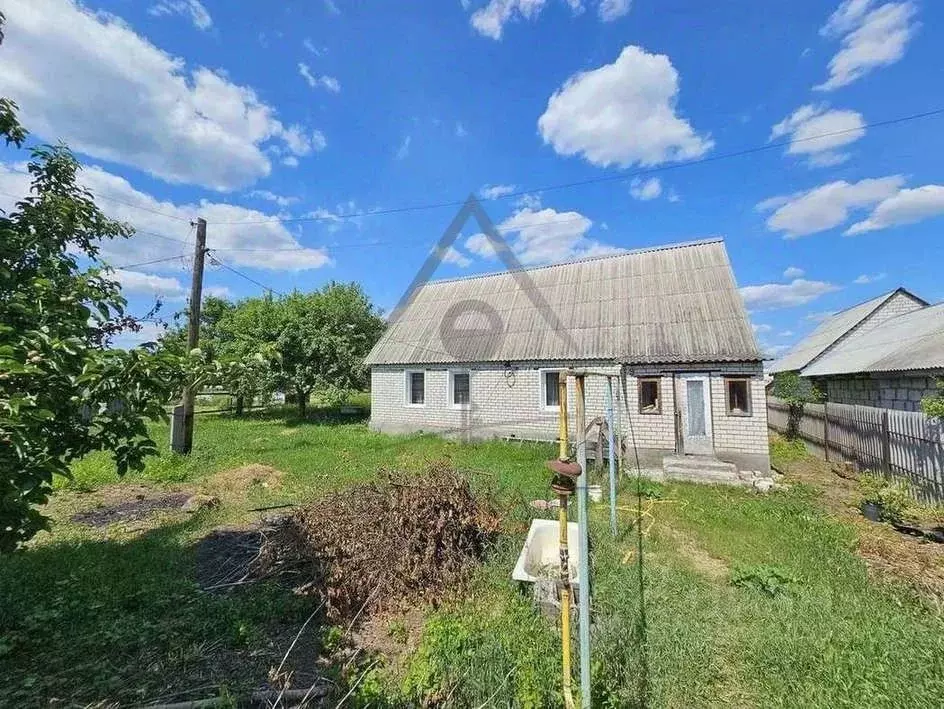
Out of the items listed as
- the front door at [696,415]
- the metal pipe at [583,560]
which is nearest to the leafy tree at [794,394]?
the front door at [696,415]

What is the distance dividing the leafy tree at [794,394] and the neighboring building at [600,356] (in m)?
5.52

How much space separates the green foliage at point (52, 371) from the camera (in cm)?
212

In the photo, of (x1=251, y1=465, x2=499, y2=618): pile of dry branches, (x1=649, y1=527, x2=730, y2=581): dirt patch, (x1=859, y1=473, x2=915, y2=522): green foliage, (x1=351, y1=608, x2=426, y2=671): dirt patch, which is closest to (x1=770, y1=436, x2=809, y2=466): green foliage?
(x1=859, y1=473, x2=915, y2=522): green foliage

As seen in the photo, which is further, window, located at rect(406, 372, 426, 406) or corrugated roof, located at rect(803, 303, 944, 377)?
window, located at rect(406, 372, 426, 406)

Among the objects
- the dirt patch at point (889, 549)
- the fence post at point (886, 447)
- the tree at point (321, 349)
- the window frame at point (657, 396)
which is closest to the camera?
the dirt patch at point (889, 549)

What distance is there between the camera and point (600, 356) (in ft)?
39.2

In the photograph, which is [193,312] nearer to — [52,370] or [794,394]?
[52,370]

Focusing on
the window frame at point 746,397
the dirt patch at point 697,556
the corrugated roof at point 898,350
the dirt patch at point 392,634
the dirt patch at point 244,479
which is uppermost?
the corrugated roof at point 898,350

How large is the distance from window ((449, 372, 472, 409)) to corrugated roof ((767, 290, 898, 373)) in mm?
15542

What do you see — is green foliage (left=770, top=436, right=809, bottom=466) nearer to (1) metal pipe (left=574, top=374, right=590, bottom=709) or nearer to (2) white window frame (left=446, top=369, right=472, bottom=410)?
(2) white window frame (left=446, top=369, right=472, bottom=410)

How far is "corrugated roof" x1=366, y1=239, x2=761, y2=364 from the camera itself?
11008mm

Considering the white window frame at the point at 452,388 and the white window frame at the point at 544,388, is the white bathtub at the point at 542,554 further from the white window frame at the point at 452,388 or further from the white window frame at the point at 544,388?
the white window frame at the point at 452,388

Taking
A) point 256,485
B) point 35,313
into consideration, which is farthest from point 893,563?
point 256,485

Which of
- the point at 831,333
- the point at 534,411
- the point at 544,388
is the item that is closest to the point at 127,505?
the point at 534,411
